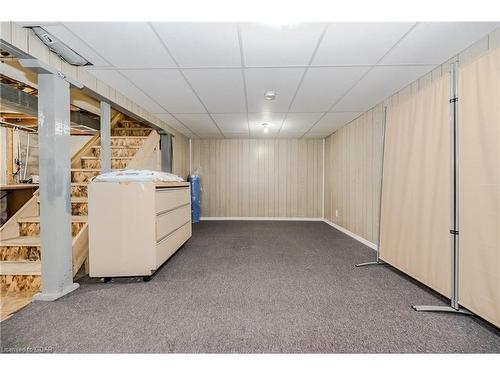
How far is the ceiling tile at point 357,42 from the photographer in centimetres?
170

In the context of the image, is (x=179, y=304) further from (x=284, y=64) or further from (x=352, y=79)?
(x=352, y=79)

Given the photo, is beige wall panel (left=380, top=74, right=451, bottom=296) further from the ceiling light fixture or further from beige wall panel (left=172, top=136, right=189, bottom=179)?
beige wall panel (left=172, top=136, right=189, bottom=179)

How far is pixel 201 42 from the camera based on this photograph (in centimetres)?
190

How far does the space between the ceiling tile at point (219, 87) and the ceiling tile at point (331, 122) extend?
5.33ft

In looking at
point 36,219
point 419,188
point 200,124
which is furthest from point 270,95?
point 36,219

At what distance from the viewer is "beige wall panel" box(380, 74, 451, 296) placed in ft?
6.40

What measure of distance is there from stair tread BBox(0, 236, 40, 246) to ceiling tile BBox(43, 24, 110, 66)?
6.44 ft

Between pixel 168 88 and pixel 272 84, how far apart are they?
125cm

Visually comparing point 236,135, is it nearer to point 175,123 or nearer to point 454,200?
point 175,123

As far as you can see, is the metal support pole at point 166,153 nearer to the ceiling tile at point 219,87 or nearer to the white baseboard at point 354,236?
the ceiling tile at point 219,87

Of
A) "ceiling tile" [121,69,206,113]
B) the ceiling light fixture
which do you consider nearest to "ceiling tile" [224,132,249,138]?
the ceiling light fixture
